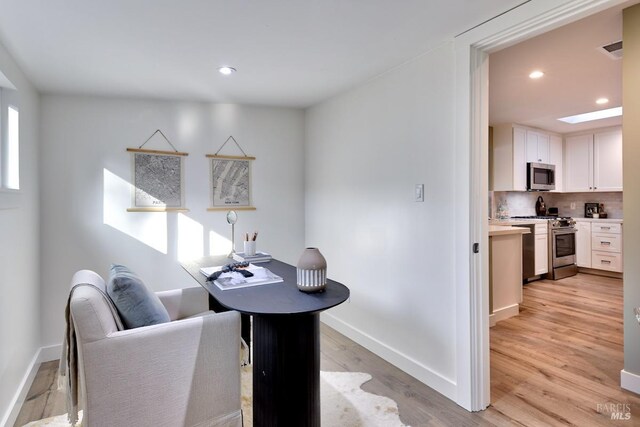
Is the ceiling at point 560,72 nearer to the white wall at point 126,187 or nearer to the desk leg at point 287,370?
the white wall at point 126,187

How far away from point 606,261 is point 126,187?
21.3ft

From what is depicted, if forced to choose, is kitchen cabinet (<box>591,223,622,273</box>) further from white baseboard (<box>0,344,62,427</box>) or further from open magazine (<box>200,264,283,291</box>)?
white baseboard (<box>0,344,62,427</box>)

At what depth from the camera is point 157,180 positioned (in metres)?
3.18

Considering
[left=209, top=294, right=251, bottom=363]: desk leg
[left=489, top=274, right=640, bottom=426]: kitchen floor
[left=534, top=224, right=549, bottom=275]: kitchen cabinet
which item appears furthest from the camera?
[left=534, top=224, right=549, bottom=275]: kitchen cabinet

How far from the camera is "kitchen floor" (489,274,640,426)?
2000mm

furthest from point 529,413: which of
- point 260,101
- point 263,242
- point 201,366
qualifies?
point 260,101

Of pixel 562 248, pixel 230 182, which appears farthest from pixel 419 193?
pixel 562 248

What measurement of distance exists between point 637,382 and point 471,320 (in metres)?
1.21

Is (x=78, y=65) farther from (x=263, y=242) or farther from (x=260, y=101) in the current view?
(x=263, y=242)

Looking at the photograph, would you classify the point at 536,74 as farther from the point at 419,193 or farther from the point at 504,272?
the point at 504,272

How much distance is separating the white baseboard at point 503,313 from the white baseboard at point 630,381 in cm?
119

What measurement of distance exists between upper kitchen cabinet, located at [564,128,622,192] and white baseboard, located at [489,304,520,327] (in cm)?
320

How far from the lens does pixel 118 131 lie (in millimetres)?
3057

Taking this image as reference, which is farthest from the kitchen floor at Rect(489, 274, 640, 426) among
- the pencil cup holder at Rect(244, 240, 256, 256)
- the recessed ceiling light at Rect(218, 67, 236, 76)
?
the recessed ceiling light at Rect(218, 67, 236, 76)
